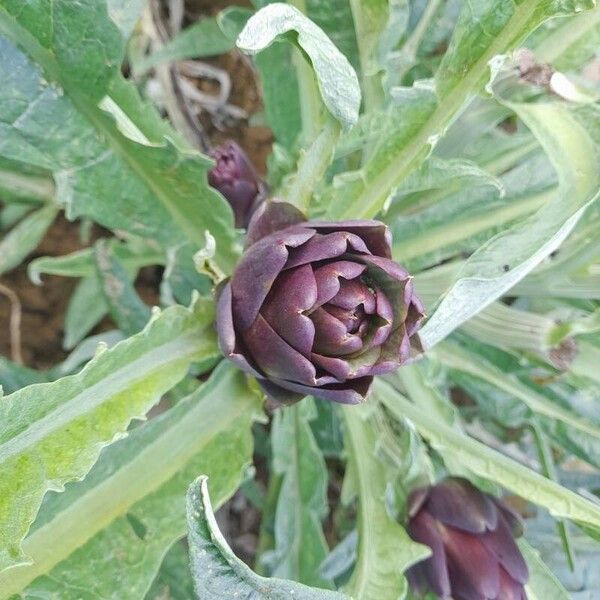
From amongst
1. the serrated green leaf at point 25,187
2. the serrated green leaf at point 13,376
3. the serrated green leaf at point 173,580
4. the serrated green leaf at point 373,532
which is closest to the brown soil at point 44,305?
the serrated green leaf at point 25,187

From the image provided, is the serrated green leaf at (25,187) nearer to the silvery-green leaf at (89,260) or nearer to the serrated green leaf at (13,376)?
the silvery-green leaf at (89,260)

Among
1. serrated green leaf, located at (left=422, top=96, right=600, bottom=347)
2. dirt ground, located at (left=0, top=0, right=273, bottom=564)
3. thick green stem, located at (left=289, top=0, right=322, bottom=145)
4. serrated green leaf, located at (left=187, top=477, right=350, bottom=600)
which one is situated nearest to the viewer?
serrated green leaf, located at (left=187, top=477, right=350, bottom=600)

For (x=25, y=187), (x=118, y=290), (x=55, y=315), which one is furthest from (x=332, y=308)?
(x=55, y=315)

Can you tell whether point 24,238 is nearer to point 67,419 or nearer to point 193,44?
point 193,44

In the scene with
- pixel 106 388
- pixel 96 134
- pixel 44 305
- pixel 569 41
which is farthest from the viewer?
pixel 44 305

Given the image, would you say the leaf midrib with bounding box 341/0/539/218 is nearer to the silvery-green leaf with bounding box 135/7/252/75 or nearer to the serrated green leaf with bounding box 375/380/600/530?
the serrated green leaf with bounding box 375/380/600/530

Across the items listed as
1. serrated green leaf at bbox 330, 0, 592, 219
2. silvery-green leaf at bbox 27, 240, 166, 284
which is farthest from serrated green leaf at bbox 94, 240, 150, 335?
serrated green leaf at bbox 330, 0, 592, 219
